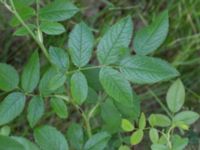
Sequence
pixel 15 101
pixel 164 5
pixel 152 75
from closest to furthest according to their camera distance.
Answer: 1. pixel 152 75
2. pixel 15 101
3. pixel 164 5

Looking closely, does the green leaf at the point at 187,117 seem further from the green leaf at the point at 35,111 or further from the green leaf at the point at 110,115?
the green leaf at the point at 35,111

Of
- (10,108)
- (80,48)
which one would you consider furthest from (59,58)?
(10,108)

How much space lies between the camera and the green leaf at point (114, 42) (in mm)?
916

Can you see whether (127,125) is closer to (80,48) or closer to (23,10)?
(80,48)

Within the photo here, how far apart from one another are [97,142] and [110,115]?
103mm

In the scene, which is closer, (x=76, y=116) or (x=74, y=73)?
(x=74, y=73)

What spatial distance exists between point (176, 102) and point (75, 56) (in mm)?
288

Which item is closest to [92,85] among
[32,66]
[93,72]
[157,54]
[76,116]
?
[93,72]

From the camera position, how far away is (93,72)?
103 centimetres

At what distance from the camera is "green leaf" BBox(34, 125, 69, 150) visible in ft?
3.15

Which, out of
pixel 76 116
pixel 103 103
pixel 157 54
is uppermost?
pixel 103 103

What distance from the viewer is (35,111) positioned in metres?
1.02

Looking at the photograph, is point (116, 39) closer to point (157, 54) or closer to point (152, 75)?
point (152, 75)

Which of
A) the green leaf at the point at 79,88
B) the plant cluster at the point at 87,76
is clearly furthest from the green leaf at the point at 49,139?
the green leaf at the point at 79,88
